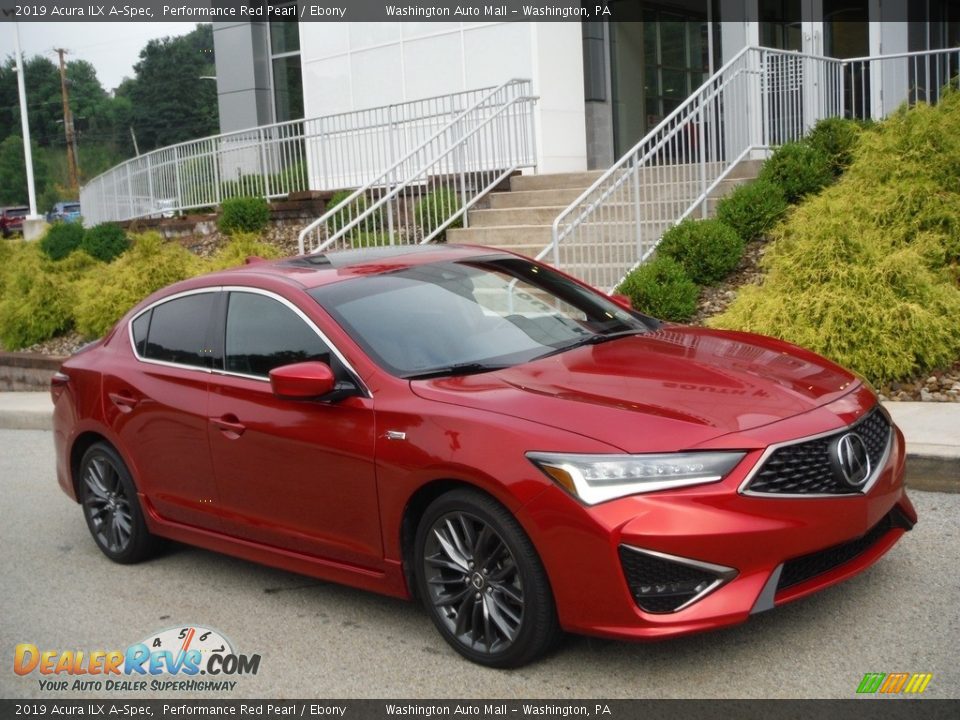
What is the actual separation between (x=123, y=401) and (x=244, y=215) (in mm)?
11128

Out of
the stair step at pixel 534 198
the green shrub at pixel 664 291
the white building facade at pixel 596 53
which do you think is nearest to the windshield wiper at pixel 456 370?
the green shrub at pixel 664 291

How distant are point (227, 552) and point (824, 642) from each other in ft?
9.70

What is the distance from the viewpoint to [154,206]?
818 inches

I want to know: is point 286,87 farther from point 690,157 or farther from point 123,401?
point 123,401

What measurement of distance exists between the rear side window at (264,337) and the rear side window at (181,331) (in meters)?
0.21

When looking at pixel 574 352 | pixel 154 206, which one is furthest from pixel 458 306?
pixel 154 206

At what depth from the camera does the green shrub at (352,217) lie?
13.9m

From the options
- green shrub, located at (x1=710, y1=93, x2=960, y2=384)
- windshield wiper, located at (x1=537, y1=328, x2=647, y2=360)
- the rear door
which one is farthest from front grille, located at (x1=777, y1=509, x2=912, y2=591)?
green shrub, located at (x1=710, y1=93, x2=960, y2=384)

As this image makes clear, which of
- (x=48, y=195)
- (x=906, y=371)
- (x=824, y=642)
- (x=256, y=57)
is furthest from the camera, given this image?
(x=48, y=195)

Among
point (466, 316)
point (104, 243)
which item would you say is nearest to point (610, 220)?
point (466, 316)

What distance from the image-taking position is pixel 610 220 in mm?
11695

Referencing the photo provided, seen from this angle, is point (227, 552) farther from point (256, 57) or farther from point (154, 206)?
point (256, 57)

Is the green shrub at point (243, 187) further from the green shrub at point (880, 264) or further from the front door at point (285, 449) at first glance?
the front door at point (285, 449)

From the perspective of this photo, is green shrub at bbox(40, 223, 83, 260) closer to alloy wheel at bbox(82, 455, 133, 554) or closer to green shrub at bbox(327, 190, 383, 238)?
green shrub at bbox(327, 190, 383, 238)
